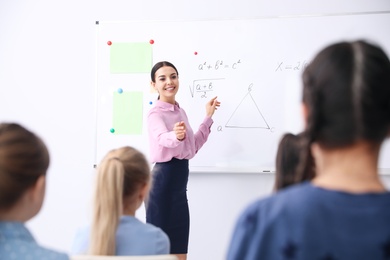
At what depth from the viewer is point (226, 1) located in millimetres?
3176

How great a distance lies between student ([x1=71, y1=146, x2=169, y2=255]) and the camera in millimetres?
1353

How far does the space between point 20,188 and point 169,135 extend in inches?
59.4

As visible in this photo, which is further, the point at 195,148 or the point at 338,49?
the point at 195,148

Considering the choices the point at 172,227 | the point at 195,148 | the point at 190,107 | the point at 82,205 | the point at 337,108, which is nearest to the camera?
the point at 337,108

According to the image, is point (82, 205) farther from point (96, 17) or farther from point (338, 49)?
point (338, 49)

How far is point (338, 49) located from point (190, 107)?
8.04 feet

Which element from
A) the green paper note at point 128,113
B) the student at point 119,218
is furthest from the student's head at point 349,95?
the green paper note at point 128,113

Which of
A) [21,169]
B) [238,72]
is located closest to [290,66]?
[238,72]

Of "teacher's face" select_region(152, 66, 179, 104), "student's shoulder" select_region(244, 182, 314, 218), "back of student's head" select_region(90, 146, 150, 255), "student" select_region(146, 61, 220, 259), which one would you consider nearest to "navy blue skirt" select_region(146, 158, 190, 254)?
Answer: "student" select_region(146, 61, 220, 259)

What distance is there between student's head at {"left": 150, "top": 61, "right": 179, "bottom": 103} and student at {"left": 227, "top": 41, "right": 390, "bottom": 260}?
7.10 feet

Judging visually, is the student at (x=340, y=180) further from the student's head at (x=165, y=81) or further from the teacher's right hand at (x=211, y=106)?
the teacher's right hand at (x=211, y=106)

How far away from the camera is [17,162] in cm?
113

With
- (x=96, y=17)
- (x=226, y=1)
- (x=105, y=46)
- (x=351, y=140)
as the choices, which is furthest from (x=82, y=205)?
(x=351, y=140)

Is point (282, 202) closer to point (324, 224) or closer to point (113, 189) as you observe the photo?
point (324, 224)
